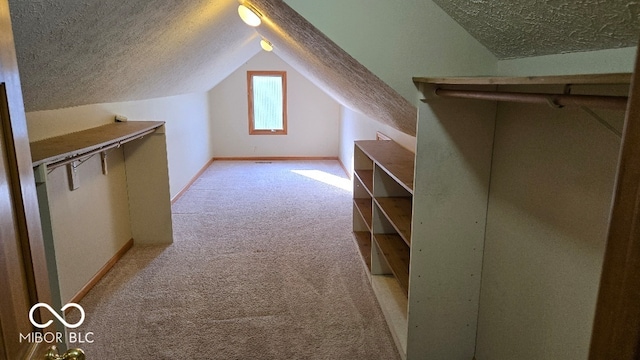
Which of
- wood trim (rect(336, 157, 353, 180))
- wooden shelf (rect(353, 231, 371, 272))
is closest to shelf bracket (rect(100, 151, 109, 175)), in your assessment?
wooden shelf (rect(353, 231, 371, 272))

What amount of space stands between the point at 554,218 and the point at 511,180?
306 millimetres

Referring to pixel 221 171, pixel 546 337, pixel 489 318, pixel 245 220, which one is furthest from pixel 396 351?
pixel 221 171

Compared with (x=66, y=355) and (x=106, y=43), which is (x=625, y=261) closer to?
(x=66, y=355)

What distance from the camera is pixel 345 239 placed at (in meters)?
3.68

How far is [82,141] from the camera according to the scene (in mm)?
2299

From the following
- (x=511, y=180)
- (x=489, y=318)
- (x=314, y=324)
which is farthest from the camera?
(x=314, y=324)

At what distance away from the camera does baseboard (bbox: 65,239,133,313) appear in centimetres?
262

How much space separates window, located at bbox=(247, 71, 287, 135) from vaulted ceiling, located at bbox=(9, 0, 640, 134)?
4.18 meters

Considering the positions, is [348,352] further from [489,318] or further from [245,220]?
[245,220]

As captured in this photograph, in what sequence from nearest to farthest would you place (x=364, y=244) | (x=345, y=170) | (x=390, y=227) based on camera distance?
(x=390, y=227) < (x=364, y=244) < (x=345, y=170)

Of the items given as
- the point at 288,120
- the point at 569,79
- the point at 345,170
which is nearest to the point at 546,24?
the point at 569,79

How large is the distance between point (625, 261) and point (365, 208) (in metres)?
3.08

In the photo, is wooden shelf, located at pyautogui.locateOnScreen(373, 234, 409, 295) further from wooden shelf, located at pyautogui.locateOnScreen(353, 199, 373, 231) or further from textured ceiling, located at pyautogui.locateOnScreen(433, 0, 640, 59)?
textured ceiling, located at pyautogui.locateOnScreen(433, 0, 640, 59)

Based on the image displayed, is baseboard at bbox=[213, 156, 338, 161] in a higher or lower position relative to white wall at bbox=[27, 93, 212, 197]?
lower
